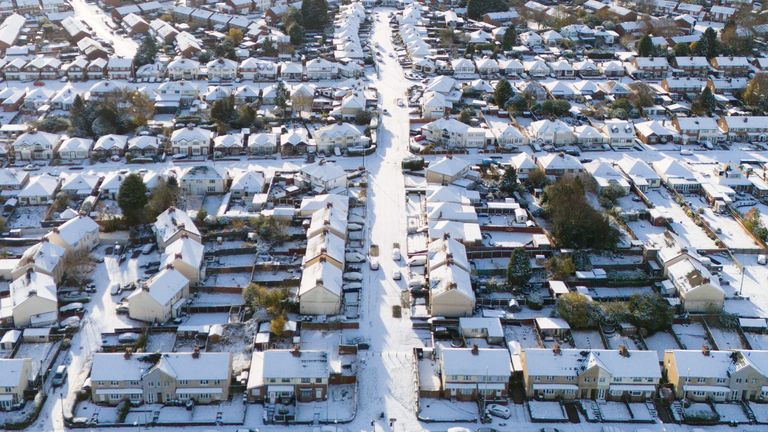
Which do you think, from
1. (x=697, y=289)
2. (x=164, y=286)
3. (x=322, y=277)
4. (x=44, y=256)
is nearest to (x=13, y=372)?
(x=164, y=286)

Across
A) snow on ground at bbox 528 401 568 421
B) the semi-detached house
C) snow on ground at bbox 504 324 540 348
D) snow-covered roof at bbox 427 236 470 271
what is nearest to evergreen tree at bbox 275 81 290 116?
snow-covered roof at bbox 427 236 470 271

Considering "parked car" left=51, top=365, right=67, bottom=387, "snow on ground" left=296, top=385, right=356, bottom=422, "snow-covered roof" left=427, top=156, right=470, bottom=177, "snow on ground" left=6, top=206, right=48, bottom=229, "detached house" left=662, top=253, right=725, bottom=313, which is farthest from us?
"snow-covered roof" left=427, top=156, right=470, bottom=177

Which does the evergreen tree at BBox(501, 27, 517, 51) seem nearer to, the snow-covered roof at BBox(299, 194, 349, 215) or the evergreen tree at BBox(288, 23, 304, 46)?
the evergreen tree at BBox(288, 23, 304, 46)

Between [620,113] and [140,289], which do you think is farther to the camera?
[620,113]

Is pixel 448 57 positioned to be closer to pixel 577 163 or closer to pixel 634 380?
pixel 577 163

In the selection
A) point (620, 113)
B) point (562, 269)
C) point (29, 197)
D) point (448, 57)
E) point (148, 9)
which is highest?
point (148, 9)

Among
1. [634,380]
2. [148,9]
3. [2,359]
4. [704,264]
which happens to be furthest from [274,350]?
[148,9]

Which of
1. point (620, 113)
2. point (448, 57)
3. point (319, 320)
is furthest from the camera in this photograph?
point (448, 57)
